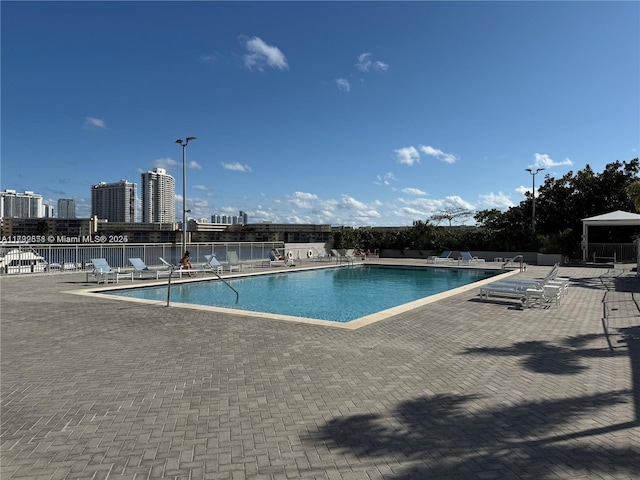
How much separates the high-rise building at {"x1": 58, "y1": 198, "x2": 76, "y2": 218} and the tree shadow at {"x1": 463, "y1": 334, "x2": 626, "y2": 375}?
141060 millimetres

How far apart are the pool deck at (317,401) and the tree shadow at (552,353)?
4cm

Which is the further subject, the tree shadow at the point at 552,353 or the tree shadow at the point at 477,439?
the tree shadow at the point at 552,353

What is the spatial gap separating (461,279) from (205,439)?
17331 mm

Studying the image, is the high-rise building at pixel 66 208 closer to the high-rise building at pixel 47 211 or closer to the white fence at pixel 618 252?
the high-rise building at pixel 47 211

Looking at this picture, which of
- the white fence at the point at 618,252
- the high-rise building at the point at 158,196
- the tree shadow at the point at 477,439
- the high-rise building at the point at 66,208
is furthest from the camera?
the high-rise building at the point at 66,208

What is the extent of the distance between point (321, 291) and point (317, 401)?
11055 mm

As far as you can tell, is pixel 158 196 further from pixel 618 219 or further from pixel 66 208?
pixel 66 208

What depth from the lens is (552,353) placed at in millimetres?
5633

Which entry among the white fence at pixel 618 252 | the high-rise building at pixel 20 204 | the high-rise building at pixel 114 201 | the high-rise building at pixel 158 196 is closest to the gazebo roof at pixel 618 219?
the white fence at pixel 618 252

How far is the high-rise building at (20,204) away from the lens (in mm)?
106375

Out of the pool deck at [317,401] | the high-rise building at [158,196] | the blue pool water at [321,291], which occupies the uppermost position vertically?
the high-rise building at [158,196]

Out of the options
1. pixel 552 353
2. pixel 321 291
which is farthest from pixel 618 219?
pixel 552 353

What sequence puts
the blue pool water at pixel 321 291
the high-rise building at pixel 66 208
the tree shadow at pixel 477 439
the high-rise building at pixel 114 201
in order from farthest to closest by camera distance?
the high-rise building at pixel 66 208, the high-rise building at pixel 114 201, the blue pool water at pixel 321 291, the tree shadow at pixel 477 439

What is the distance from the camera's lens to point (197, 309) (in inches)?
360
